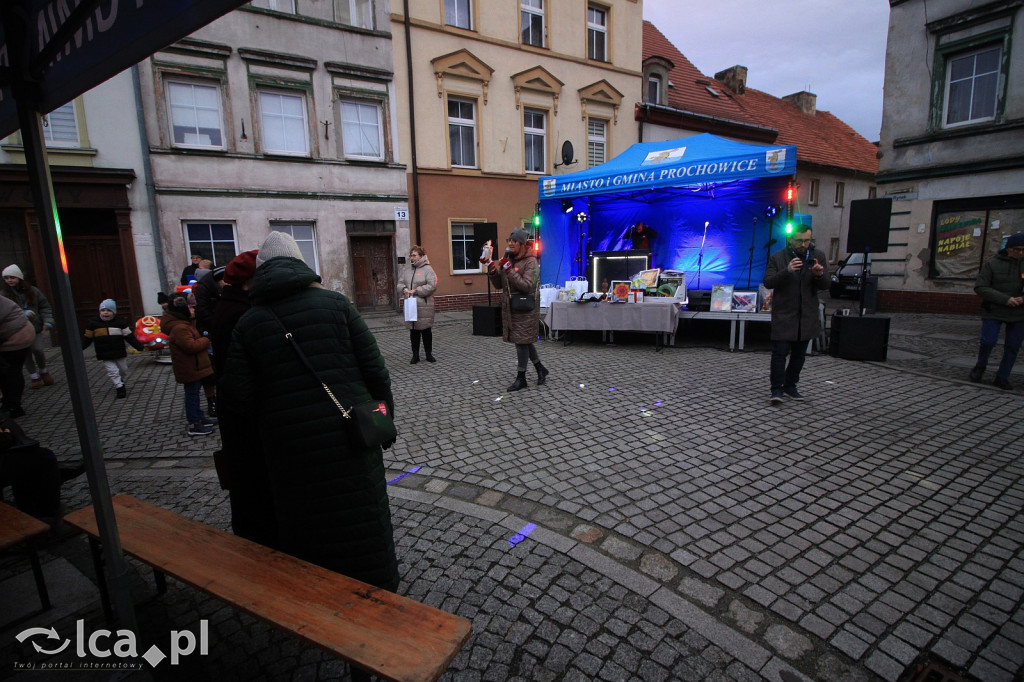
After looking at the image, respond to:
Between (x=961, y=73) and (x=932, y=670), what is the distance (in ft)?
51.5

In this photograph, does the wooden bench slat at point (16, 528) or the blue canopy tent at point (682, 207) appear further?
the blue canopy tent at point (682, 207)

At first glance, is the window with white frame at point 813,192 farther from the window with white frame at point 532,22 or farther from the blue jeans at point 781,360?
the blue jeans at point 781,360

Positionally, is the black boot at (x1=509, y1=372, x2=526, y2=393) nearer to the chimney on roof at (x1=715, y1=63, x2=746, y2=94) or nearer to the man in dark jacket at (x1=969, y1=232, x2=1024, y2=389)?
the man in dark jacket at (x1=969, y1=232, x2=1024, y2=389)

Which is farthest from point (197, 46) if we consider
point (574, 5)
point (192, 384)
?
point (574, 5)

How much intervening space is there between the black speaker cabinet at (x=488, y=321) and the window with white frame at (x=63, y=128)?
9.48 metres

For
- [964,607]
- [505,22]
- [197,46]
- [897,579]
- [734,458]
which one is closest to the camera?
[964,607]

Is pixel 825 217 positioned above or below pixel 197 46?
below

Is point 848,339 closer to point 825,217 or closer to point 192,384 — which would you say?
point 192,384

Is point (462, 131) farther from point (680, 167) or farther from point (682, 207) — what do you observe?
point (680, 167)

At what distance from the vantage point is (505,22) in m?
15.9

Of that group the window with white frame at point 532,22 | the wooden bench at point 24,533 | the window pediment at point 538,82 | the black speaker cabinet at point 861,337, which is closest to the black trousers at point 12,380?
the wooden bench at point 24,533

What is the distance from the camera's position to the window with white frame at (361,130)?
14141 mm

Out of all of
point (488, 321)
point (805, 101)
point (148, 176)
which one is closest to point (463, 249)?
point (488, 321)

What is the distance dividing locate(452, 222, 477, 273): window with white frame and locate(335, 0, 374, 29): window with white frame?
5834 millimetres
